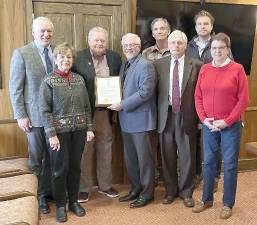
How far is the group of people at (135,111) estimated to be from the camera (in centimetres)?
261

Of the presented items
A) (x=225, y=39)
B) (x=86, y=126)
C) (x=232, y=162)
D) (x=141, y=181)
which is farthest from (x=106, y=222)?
(x=225, y=39)

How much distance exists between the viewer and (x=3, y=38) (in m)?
2.96

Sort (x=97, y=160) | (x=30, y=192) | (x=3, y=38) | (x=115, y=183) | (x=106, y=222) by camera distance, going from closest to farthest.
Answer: (x=30, y=192) < (x=106, y=222) < (x=3, y=38) < (x=97, y=160) < (x=115, y=183)

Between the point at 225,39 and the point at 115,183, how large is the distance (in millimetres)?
1786

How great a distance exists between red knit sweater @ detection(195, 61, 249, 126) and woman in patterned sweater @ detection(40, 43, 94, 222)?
0.92 m

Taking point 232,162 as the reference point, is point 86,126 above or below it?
above

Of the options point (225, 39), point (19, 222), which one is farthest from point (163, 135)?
point (19, 222)

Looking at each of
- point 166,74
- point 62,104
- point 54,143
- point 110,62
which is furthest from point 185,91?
point 54,143

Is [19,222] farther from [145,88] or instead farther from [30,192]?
[145,88]

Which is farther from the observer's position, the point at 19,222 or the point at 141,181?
the point at 141,181

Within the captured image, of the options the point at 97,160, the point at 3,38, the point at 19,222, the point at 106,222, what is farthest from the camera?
the point at 97,160

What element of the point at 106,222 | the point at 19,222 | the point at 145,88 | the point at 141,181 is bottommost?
the point at 106,222

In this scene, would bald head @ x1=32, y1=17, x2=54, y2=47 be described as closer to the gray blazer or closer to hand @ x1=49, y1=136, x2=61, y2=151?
the gray blazer

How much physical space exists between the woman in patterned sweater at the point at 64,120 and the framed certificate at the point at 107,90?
217mm
